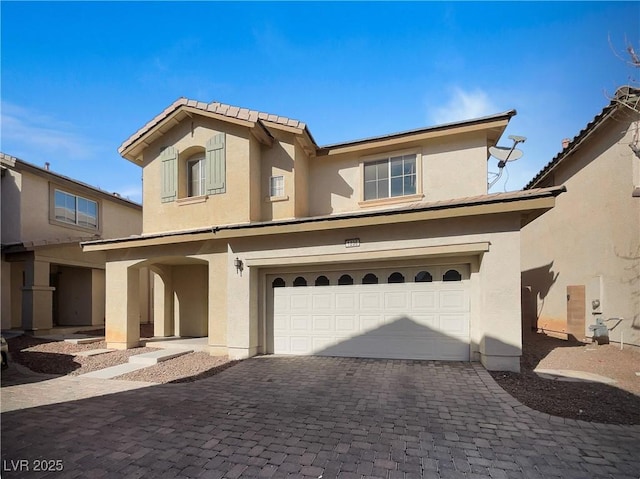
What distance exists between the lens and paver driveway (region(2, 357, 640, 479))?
141 inches

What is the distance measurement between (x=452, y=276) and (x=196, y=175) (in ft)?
28.3

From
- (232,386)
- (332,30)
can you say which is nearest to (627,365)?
(232,386)

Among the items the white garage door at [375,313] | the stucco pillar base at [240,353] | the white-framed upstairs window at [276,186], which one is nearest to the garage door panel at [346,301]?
the white garage door at [375,313]

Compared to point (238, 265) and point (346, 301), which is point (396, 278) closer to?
point (346, 301)

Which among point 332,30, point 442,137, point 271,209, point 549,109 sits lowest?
point 271,209

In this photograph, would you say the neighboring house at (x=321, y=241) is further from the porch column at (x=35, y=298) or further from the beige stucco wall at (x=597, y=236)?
the porch column at (x=35, y=298)

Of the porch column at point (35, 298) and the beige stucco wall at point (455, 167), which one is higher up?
the beige stucco wall at point (455, 167)

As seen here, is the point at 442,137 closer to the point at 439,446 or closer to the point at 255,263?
the point at 255,263

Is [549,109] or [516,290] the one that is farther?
[549,109]

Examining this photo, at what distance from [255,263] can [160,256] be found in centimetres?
335

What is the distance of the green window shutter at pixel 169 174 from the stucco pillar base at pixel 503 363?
998 cm

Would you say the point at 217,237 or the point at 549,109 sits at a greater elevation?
the point at 549,109

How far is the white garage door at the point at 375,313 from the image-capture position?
775 cm

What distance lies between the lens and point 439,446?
3973mm
